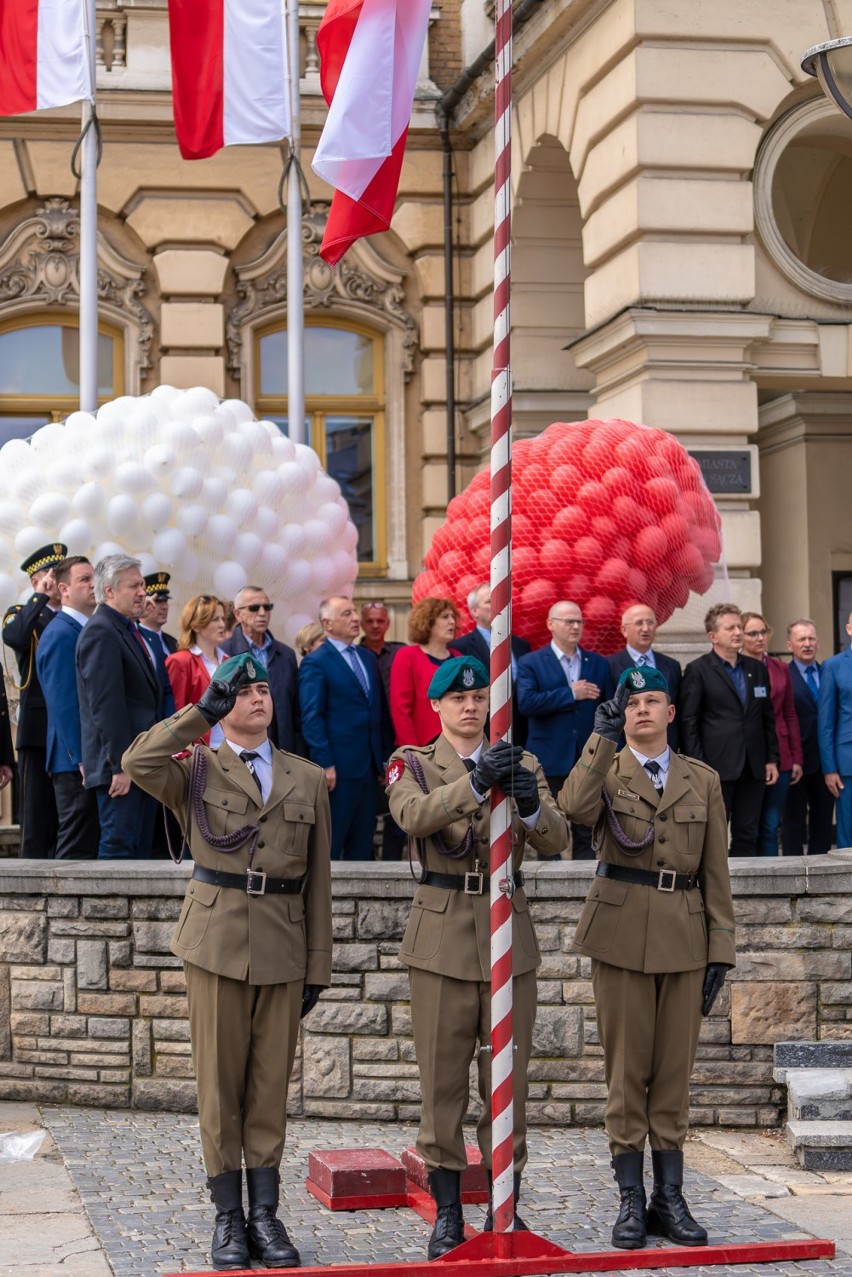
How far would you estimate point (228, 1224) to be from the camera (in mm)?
5566

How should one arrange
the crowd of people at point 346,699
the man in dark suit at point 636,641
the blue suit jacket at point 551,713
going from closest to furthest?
the crowd of people at point 346,699
the blue suit jacket at point 551,713
the man in dark suit at point 636,641

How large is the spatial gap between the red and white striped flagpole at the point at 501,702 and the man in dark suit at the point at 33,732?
12.5ft

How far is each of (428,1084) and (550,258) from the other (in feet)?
40.5

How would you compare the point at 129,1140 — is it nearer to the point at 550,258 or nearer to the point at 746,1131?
the point at 746,1131

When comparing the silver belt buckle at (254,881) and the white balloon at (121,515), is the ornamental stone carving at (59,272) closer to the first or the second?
the white balloon at (121,515)

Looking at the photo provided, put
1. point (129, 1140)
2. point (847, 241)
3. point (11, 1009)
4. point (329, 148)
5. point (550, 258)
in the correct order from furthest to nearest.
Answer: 1. point (550, 258)
2. point (847, 241)
3. point (329, 148)
4. point (11, 1009)
5. point (129, 1140)

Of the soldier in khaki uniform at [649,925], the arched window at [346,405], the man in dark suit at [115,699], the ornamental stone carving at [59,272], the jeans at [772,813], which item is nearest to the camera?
the soldier in khaki uniform at [649,925]

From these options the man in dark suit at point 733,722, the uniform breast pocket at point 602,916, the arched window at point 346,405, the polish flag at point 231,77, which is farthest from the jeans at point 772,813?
the arched window at point 346,405

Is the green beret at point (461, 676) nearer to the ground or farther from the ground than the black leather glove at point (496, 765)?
farther from the ground

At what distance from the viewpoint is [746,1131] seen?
7.39 meters

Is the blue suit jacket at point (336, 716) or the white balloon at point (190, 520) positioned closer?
the blue suit jacket at point (336, 716)

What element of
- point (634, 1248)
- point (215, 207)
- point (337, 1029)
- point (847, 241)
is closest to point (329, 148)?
point (337, 1029)

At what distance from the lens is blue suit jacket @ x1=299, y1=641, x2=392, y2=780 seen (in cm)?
935

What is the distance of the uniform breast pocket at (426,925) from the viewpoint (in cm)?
583
